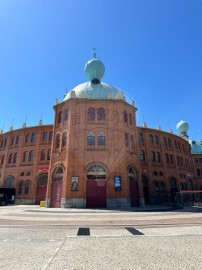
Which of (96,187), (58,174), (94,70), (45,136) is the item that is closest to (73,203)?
(96,187)

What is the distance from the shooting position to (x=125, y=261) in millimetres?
5012

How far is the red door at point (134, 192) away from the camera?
2908 cm

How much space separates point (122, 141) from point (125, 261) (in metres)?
25.0

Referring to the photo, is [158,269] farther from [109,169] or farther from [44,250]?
[109,169]

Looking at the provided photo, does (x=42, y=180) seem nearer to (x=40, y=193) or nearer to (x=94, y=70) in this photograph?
(x=40, y=193)

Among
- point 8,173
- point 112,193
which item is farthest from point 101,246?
point 8,173

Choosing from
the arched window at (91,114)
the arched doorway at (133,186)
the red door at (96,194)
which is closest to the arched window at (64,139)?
the arched window at (91,114)

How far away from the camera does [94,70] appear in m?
38.9

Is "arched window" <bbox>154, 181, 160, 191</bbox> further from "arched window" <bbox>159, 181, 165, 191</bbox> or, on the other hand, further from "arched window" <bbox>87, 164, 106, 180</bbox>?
"arched window" <bbox>87, 164, 106, 180</bbox>

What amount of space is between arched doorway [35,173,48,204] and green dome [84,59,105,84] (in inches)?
829

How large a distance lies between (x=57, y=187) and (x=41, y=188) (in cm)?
976

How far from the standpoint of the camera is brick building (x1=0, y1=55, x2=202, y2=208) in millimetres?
27328

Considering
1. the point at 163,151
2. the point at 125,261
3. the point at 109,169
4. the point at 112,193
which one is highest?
the point at 163,151

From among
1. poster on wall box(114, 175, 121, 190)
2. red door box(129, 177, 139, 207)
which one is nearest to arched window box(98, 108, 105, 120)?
poster on wall box(114, 175, 121, 190)
